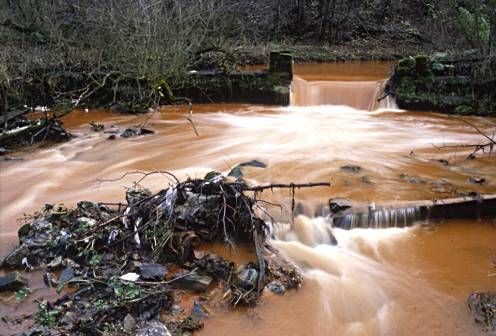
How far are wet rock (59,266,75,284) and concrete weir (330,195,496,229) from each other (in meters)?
2.88

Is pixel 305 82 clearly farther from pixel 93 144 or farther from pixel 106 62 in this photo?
pixel 93 144

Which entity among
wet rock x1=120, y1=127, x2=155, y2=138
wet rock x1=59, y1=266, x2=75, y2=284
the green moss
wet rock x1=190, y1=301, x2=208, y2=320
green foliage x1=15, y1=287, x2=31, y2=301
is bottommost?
wet rock x1=190, y1=301, x2=208, y2=320

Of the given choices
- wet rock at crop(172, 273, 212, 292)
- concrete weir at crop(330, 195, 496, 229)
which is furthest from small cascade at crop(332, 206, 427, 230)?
wet rock at crop(172, 273, 212, 292)

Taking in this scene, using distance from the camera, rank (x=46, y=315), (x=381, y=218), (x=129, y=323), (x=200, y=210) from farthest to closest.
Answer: (x=381, y=218), (x=200, y=210), (x=46, y=315), (x=129, y=323)

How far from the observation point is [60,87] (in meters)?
12.7

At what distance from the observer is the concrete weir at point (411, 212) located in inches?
228

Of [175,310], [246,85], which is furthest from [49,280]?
[246,85]

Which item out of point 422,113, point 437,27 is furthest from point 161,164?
point 437,27

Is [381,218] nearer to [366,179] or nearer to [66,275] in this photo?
[366,179]

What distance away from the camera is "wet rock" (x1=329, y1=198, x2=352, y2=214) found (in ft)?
19.2

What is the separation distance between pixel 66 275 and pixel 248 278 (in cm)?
166

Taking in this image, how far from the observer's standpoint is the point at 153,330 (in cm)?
379

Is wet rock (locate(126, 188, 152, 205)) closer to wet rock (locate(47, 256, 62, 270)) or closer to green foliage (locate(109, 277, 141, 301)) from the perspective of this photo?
wet rock (locate(47, 256, 62, 270))

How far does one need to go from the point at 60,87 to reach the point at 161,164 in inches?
230
